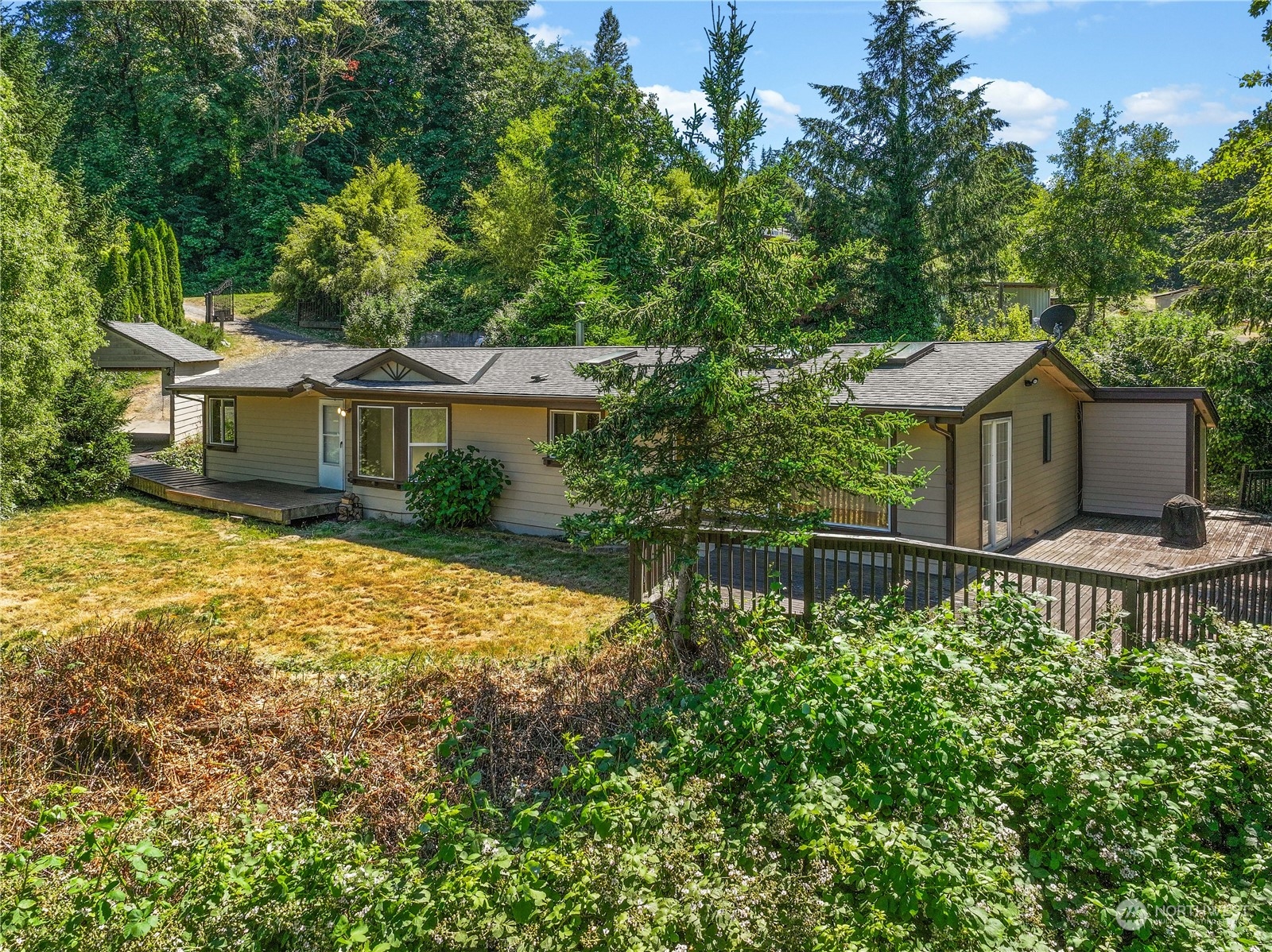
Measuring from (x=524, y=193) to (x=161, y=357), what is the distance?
14.0 metres

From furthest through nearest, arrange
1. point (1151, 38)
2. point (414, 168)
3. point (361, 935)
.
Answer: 1. point (414, 168)
2. point (1151, 38)
3. point (361, 935)

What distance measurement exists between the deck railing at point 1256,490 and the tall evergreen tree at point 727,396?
43.4 feet

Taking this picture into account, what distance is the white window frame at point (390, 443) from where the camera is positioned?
12922 millimetres

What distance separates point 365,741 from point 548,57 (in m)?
43.9

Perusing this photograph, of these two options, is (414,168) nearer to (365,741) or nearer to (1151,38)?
(1151,38)

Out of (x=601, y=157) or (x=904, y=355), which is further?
(x=601, y=157)

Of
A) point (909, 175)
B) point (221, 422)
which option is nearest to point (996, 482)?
point (221, 422)

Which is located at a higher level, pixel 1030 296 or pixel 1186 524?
pixel 1030 296

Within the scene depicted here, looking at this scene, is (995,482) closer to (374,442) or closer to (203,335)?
(374,442)

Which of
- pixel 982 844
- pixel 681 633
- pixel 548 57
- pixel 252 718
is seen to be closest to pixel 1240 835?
pixel 982 844

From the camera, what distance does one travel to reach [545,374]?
12398 millimetres

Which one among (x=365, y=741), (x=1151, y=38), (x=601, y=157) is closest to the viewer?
(x=365, y=741)

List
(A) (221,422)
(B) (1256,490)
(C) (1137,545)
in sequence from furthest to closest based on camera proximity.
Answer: (A) (221,422) → (B) (1256,490) → (C) (1137,545)

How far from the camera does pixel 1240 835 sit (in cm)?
→ 323
